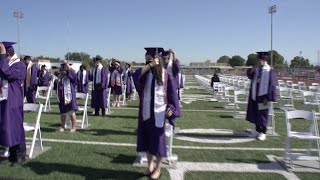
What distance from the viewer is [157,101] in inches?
245

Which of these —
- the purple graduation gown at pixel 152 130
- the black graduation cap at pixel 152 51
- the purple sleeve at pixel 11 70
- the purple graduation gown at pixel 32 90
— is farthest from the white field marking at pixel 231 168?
the purple graduation gown at pixel 32 90

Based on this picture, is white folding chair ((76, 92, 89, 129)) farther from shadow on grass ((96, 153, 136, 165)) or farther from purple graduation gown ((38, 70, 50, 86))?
purple graduation gown ((38, 70, 50, 86))

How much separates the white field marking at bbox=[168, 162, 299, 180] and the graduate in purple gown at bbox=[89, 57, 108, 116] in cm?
679

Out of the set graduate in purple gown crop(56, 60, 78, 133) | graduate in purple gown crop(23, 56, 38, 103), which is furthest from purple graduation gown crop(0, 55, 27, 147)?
graduate in purple gown crop(23, 56, 38, 103)

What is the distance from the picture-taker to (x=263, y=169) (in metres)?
7.23

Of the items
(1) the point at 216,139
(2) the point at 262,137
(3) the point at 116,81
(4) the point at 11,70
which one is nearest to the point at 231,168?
(1) the point at 216,139

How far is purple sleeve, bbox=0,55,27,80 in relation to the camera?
6.50 m

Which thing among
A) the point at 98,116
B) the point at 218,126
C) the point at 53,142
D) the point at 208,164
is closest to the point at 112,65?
the point at 98,116

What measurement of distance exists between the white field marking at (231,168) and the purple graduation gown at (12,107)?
2.67 m

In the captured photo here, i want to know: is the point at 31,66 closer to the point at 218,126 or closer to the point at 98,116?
the point at 98,116

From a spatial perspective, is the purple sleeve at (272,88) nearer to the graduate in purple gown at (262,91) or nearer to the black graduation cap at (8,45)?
the graduate in purple gown at (262,91)

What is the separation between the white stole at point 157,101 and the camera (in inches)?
243

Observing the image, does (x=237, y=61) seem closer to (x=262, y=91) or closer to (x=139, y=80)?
(x=262, y=91)

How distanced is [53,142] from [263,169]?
4542mm
